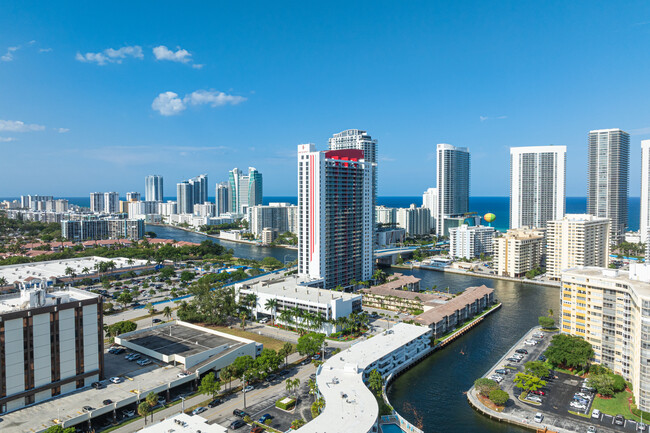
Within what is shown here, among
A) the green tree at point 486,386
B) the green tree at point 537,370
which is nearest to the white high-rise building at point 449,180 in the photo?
the green tree at point 537,370

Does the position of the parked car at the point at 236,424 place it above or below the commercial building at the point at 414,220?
below

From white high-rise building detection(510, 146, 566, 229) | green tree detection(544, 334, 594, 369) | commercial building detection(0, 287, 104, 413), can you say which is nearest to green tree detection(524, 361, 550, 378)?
green tree detection(544, 334, 594, 369)

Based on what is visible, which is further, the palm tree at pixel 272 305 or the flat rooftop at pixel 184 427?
the palm tree at pixel 272 305

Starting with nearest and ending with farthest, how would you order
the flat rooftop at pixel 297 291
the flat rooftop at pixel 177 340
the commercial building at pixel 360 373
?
1. the commercial building at pixel 360 373
2. the flat rooftop at pixel 177 340
3. the flat rooftop at pixel 297 291

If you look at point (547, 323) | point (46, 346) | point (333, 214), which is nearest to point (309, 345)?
point (46, 346)

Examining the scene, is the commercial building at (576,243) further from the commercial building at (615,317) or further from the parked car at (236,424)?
the parked car at (236,424)

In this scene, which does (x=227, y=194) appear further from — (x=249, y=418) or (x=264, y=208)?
(x=249, y=418)

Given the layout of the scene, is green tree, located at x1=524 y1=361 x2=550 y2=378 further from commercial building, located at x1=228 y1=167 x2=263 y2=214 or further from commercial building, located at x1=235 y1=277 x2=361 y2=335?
commercial building, located at x1=228 y1=167 x2=263 y2=214
